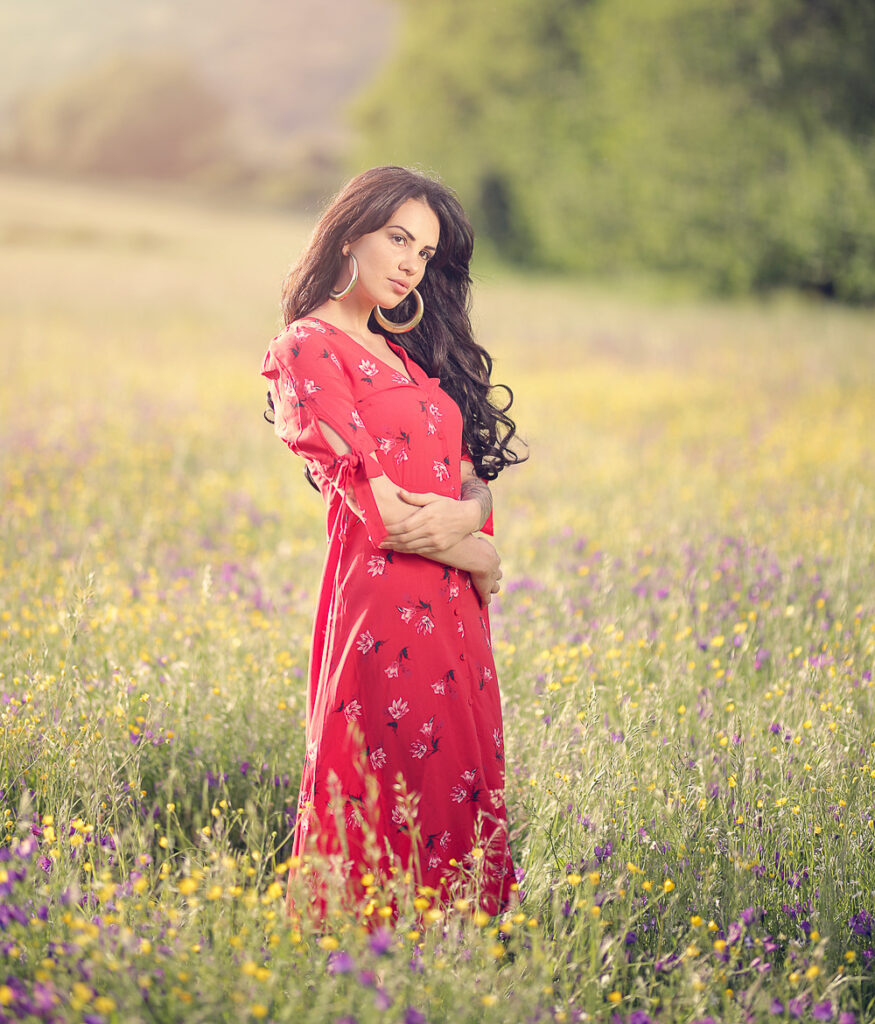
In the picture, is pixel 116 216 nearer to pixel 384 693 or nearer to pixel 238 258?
pixel 238 258

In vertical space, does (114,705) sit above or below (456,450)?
below

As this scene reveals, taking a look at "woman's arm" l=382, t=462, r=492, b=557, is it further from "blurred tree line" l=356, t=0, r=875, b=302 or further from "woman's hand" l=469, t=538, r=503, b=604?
"blurred tree line" l=356, t=0, r=875, b=302

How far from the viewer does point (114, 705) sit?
3.02 m

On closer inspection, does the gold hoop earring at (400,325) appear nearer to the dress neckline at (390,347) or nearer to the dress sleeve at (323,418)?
the dress neckline at (390,347)

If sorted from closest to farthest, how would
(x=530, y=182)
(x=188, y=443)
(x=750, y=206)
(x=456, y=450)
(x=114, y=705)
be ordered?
1. (x=456, y=450)
2. (x=114, y=705)
3. (x=188, y=443)
4. (x=750, y=206)
5. (x=530, y=182)

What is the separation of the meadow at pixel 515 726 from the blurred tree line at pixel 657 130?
4700 mm

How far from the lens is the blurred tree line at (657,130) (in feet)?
52.5

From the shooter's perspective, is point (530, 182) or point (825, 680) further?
point (530, 182)

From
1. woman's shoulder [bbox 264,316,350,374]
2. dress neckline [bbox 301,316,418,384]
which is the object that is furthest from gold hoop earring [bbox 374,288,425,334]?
woman's shoulder [bbox 264,316,350,374]

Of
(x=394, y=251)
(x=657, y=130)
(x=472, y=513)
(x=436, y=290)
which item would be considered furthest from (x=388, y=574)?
(x=657, y=130)

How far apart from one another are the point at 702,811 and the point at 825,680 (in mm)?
1202

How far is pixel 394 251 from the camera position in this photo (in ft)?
7.68

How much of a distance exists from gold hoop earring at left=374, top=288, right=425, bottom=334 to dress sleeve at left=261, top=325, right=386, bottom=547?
380mm

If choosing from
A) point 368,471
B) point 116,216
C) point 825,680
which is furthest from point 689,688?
point 116,216
